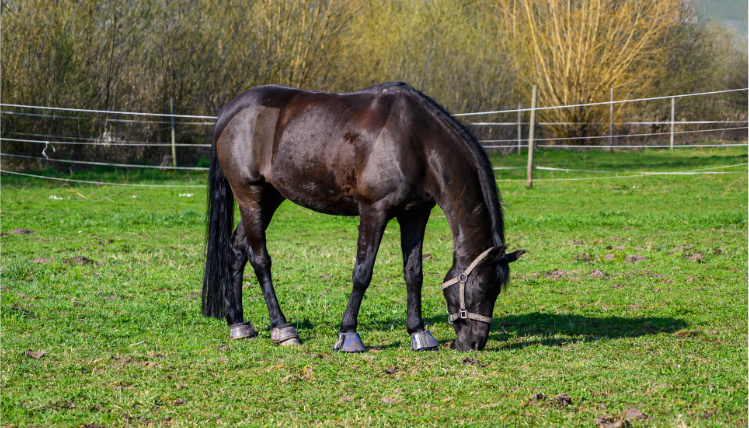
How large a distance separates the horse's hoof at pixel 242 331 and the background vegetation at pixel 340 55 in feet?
43.0

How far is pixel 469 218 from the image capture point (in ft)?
16.1

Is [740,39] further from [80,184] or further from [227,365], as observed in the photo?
[227,365]

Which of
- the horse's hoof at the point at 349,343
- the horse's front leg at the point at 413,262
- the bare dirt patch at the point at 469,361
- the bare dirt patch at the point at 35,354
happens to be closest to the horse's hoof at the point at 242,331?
the horse's hoof at the point at 349,343

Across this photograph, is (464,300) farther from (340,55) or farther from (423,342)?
(340,55)

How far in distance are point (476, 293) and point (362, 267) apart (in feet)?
2.68

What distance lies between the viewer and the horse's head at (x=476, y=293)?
478 centimetres

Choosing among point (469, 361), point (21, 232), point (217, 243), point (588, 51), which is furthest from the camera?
point (588, 51)

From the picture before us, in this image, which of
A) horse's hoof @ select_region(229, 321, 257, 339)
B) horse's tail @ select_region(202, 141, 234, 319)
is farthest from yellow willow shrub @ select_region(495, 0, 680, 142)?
horse's hoof @ select_region(229, 321, 257, 339)

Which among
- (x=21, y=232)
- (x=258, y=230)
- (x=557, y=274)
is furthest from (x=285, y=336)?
(x=21, y=232)

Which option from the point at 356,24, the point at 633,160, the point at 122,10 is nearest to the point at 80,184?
the point at 122,10

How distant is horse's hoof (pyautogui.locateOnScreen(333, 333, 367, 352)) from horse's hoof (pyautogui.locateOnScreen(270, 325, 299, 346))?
1.14 ft

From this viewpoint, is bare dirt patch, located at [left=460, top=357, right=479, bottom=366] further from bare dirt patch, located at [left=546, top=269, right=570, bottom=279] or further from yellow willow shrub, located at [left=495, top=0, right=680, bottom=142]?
yellow willow shrub, located at [left=495, top=0, right=680, bottom=142]

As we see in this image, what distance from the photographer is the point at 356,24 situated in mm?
23719

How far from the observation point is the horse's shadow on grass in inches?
213
